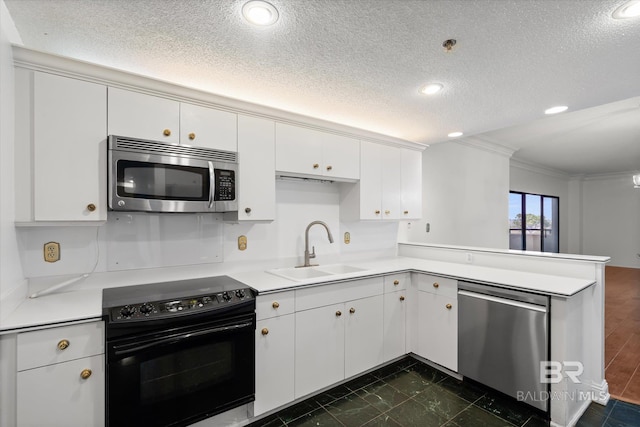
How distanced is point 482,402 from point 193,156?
279 centimetres

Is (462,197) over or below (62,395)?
over

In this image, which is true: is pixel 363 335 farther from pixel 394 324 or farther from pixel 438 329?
pixel 438 329

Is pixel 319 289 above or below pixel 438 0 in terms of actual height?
below

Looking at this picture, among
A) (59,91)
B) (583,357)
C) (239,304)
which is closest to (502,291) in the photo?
(583,357)

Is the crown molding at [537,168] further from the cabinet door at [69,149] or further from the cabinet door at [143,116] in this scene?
the cabinet door at [69,149]

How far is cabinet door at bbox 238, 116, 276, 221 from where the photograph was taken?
2320 millimetres

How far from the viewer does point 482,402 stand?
2307 millimetres

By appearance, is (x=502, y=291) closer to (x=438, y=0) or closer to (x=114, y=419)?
(x=438, y=0)

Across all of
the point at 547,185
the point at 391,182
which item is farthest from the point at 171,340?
the point at 547,185

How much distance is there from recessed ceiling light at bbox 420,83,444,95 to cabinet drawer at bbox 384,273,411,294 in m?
1.59

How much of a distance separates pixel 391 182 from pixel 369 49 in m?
1.75

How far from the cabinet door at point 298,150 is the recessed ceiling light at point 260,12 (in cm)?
101

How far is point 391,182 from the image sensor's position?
3.34 meters

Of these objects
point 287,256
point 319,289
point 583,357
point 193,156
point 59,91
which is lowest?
point 583,357
